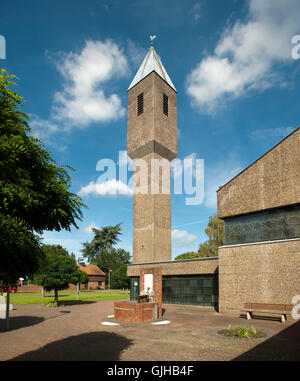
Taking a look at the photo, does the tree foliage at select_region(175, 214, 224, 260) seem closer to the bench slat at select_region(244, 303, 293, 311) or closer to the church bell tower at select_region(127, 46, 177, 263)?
the church bell tower at select_region(127, 46, 177, 263)

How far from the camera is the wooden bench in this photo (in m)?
15.0

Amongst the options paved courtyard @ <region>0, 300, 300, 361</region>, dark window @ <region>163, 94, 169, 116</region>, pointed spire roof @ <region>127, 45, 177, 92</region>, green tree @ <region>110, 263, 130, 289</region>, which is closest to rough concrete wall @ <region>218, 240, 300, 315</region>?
paved courtyard @ <region>0, 300, 300, 361</region>

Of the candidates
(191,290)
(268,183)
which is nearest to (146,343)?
(268,183)

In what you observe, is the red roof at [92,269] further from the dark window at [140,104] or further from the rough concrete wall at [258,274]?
the rough concrete wall at [258,274]

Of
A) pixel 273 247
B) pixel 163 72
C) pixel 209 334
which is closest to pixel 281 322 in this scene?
pixel 273 247

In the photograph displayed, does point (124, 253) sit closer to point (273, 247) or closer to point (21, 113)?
point (273, 247)

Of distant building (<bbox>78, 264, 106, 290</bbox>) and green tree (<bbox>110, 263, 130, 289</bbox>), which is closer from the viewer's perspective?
green tree (<bbox>110, 263, 130, 289</bbox>)

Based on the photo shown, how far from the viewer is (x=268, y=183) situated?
17.8 metres

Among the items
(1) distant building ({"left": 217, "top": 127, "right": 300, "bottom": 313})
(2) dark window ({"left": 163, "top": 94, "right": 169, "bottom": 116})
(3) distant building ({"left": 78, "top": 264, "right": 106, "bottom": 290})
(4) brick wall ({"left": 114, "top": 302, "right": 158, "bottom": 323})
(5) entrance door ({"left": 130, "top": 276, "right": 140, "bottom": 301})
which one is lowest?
(3) distant building ({"left": 78, "top": 264, "right": 106, "bottom": 290})

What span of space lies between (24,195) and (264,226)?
15908 mm

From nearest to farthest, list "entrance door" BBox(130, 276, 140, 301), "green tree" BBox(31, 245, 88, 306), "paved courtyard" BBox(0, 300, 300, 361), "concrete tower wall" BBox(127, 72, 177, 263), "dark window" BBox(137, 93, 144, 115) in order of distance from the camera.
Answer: "paved courtyard" BBox(0, 300, 300, 361), "green tree" BBox(31, 245, 88, 306), "entrance door" BBox(130, 276, 140, 301), "concrete tower wall" BBox(127, 72, 177, 263), "dark window" BBox(137, 93, 144, 115)

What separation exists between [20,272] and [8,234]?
1257 millimetres

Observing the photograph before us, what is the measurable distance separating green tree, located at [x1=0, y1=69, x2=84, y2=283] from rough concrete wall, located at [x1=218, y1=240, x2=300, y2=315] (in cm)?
1375

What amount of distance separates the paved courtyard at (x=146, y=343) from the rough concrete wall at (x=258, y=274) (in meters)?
1.98
